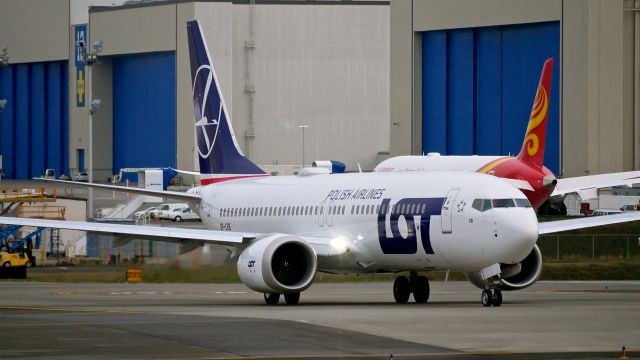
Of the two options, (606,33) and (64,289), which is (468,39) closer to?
(606,33)

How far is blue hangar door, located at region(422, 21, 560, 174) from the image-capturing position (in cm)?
8906

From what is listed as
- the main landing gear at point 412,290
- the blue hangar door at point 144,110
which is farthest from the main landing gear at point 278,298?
the blue hangar door at point 144,110

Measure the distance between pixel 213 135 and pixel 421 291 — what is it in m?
11.7

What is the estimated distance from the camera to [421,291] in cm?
3653

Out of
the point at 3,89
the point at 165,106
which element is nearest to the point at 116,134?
the point at 165,106

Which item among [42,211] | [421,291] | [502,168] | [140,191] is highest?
[502,168]

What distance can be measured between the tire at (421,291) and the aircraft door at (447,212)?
333 centimetres

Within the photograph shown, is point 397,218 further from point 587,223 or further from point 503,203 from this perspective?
point 587,223

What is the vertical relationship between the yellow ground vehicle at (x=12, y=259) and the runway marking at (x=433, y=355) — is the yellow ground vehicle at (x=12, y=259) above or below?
below

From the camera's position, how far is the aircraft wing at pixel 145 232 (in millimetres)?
35562

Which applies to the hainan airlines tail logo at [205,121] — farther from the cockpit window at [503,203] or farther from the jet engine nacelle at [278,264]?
the cockpit window at [503,203]

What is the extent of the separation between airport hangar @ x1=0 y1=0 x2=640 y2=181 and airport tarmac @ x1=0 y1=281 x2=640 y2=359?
2145 inches

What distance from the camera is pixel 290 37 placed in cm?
12794

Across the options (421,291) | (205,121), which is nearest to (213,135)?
(205,121)
